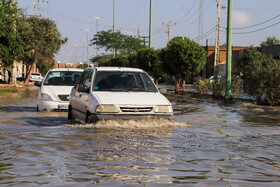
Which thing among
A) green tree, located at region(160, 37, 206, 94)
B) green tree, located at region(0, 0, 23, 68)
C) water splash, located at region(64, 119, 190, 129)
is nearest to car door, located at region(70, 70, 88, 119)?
water splash, located at region(64, 119, 190, 129)

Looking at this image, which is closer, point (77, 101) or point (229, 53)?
point (77, 101)

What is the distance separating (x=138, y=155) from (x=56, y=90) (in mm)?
8661

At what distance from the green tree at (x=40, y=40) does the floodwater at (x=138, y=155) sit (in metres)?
41.8

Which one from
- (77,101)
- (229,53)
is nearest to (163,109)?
(77,101)

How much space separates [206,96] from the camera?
27828mm

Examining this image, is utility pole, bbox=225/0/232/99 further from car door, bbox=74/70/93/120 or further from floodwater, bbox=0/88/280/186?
car door, bbox=74/70/93/120

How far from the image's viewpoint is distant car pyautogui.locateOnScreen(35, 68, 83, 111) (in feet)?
49.9

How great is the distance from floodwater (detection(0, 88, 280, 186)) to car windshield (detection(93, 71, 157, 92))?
1.10 m

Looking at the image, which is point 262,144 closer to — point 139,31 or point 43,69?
point 43,69

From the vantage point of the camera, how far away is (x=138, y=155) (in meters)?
7.35

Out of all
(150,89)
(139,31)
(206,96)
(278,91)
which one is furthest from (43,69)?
(150,89)

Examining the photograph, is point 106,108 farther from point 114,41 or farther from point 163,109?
point 114,41

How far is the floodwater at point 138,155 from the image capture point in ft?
18.8

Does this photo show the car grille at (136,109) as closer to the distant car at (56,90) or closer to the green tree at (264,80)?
the distant car at (56,90)
